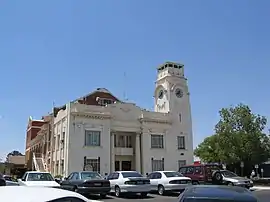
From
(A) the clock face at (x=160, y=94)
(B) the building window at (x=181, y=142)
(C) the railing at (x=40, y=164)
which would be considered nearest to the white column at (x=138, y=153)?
(B) the building window at (x=181, y=142)

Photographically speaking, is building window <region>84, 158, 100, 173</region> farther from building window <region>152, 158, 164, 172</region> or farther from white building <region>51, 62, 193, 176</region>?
building window <region>152, 158, 164, 172</region>

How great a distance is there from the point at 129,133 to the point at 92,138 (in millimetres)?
5321

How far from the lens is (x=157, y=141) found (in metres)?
44.7

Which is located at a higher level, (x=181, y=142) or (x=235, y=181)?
(x=181, y=142)

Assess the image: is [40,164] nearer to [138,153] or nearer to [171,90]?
[138,153]

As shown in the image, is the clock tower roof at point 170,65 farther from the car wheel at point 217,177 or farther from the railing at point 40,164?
the car wheel at point 217,177

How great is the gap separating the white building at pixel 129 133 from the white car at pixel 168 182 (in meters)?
16.8

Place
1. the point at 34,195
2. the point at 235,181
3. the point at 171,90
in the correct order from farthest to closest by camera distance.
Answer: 1. the point at 171,90
2. the point at 235,181
3. the point at 34,195

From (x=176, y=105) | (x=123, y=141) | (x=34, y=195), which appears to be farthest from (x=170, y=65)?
(x=34, y=195)

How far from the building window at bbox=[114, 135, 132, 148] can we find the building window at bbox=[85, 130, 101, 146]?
307 cm

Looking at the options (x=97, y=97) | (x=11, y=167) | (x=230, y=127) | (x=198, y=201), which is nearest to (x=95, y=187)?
(x=198, y=201)

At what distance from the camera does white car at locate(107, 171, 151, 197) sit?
2148 cm

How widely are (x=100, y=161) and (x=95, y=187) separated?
2041 cm

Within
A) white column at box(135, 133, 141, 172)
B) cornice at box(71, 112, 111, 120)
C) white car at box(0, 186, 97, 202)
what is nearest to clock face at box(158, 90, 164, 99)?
white column at box(135, 133, 141, 172)
